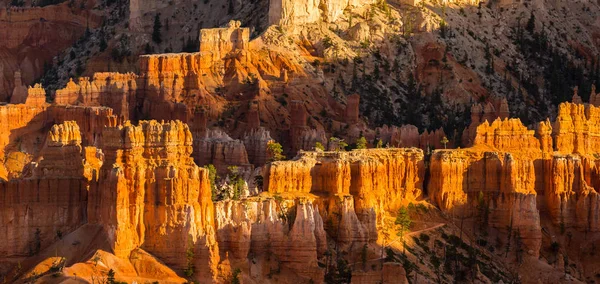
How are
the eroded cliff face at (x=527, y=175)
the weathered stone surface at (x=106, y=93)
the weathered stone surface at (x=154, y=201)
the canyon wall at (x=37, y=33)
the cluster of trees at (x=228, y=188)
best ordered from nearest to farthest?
the weathered stone surface at (x=154, y=201)
the cluster of trees at (x=228, y=188)
the eroded cliff face at (x=527, y=175)
the weathered stone surface at (x=106, y=93)
the canyon wall at (x=37, y=33)

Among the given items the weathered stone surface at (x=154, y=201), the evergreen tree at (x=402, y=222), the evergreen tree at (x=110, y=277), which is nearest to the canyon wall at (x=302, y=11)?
the evergreen tree at (x=402, y=222)

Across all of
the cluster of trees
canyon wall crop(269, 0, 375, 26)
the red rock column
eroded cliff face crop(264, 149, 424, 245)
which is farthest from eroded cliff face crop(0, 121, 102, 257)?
canyon wall crop(269, 0, 375, 26)

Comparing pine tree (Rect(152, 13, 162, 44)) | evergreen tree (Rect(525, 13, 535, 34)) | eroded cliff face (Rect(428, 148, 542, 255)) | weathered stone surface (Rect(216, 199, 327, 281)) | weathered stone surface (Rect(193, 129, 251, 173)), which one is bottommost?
weathered stone surface (Rect(216, 199, 327, 281))

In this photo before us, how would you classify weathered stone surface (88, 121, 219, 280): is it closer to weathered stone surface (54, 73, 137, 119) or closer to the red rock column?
weathered stone surface (54, 73, 137, 119)

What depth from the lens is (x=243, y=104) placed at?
14625cm

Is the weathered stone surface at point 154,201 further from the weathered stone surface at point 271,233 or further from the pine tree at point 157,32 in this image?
Answer: the pine tree at point 157,32

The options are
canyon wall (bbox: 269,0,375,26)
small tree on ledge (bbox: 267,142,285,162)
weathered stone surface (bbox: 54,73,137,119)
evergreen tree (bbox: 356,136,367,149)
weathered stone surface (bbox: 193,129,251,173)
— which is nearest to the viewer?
small tree on ledge (bbox: 267,142,285,162)

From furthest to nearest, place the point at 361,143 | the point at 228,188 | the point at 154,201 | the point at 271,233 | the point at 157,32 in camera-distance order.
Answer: the point at 157,32 → the point at 361,143 → the point at 228,188 → the point at 271,233 → the point at 154,201

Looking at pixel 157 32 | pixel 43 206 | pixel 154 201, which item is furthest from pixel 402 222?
pixel 157 32

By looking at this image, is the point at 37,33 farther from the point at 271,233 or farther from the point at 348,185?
the point at 271,233

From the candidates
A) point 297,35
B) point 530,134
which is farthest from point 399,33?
point 530,134

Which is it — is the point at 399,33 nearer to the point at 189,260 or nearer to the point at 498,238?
the point at 498,238

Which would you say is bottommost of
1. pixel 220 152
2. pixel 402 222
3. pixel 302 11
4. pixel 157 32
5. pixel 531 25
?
pixel 402 222

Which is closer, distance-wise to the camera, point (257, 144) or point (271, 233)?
point (271, 233)
